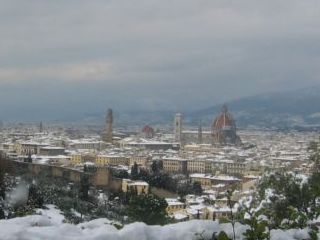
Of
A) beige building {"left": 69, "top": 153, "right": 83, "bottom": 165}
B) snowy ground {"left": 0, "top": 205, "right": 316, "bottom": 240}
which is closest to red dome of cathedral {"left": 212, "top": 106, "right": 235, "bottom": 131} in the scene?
beige building {"left": 69, "top": 153, "right": 83, "bottom": 165}

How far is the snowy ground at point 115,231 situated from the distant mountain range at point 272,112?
502ft

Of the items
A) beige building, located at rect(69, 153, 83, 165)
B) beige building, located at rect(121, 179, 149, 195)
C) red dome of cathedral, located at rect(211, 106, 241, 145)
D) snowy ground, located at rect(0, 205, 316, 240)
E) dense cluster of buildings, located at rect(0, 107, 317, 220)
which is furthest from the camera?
red dome of cathedral, located at rect(211, 106, 241, 145)

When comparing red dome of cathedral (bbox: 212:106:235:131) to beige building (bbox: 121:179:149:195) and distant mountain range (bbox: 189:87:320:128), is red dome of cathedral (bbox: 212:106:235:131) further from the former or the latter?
distant mountain range (bbox: 189:87:320:128)

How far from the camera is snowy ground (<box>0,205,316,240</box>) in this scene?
296cm

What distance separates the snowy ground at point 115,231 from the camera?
2.96 metres

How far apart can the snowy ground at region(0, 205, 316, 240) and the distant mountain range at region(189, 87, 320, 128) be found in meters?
153

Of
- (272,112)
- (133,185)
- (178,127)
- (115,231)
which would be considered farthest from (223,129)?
(272,112)

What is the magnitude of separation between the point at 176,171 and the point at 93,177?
1889 cm

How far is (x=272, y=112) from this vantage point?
178625mm

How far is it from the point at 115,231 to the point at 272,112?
17872 centimetres

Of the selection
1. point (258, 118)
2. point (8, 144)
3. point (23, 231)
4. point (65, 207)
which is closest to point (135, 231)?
point (23, 231)

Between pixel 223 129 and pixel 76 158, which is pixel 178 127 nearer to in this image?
pixel 223 129

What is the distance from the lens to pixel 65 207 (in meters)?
20.2

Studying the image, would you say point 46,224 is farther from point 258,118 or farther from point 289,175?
point 258,118
